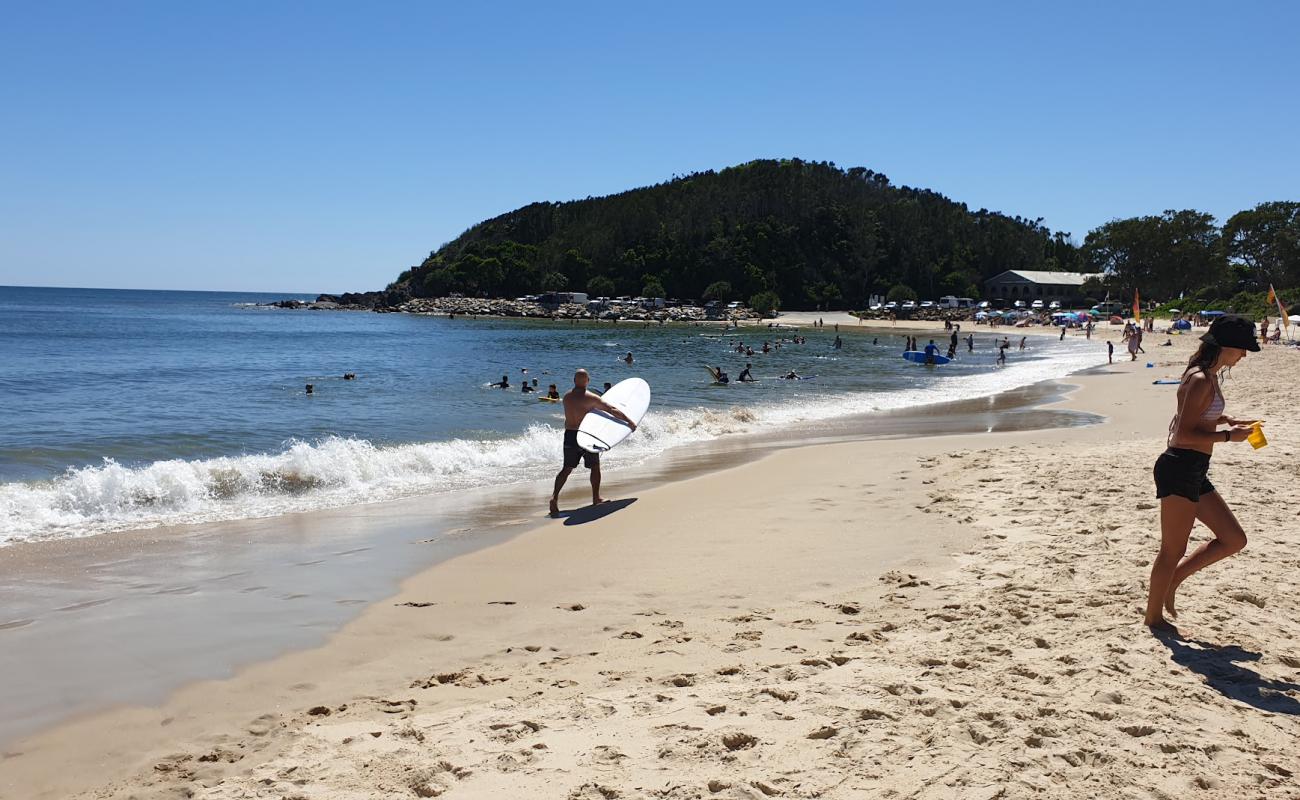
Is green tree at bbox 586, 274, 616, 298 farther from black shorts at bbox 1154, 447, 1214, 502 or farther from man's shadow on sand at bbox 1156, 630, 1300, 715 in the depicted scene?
man's shadow on sand at bbox 1156, 630, 1300, 715

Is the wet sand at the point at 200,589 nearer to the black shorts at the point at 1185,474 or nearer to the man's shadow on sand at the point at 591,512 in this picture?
the man's shadow on sand at the point at 591,512

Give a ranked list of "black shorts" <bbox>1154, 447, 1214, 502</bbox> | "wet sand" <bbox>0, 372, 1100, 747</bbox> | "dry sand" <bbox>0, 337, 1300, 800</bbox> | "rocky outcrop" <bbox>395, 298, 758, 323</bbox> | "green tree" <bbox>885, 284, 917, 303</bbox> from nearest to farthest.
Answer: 1. "dry sand" <bbox>0, 337, 1300, 800</bbox>
2. "black shorts" <bbox>1154, 447, 1214, 502</bbox>
3. "wet sand" <bbox>0, 372, 1100, 747</bbox>
4. "rocky outcrop" <bbox>395, 298, 758, 323</bbox>
5. "green tree" <bbox>885, 284, 917, 303</bbox>

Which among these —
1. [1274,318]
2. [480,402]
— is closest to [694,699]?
[480,402]

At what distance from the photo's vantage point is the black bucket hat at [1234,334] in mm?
4672

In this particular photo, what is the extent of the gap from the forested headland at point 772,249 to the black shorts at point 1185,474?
106 m

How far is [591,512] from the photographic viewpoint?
10.1 m

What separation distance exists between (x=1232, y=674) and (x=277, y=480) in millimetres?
Answer: 11490

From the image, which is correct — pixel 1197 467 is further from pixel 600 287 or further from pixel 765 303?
pixel 600 287

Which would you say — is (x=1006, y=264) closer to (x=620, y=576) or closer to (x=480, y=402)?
(x=480, y=402)

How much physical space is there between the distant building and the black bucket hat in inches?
4824

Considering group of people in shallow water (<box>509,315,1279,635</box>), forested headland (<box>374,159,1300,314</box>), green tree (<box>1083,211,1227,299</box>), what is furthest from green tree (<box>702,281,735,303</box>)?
group of people in shallow water (<box>509,315,1279,635</box>)

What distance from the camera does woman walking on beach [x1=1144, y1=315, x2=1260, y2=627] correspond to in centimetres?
476

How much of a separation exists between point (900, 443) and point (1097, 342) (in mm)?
54493

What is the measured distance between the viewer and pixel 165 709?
4.90 metres
